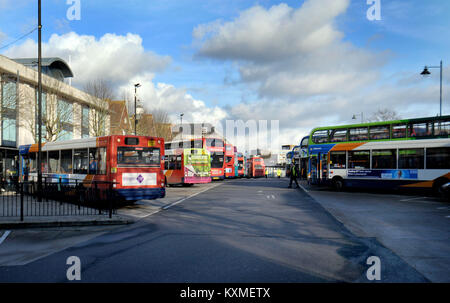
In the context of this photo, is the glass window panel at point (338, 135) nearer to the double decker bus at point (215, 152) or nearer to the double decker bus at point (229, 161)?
the double decker bus at point (215, 152)

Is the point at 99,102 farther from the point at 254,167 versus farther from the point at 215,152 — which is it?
the point at 254,167

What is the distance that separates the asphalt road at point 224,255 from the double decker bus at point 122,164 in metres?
3.47

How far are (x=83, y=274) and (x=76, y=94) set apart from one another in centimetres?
3610

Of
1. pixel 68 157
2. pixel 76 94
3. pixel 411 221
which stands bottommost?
pixel 411 221

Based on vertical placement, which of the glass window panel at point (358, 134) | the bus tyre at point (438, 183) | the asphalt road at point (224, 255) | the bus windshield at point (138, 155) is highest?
the glass window panel at point (358, 134)

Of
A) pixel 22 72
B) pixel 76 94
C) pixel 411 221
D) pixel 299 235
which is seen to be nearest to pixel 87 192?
pixel 299 235

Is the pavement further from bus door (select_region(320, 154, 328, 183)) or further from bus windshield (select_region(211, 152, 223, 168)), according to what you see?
bus windshield (select_region(211, 152, 223, 168))

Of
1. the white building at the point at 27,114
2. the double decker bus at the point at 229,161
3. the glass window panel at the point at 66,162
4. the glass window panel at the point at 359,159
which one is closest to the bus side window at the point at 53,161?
the glass window panel at the point at 66,162

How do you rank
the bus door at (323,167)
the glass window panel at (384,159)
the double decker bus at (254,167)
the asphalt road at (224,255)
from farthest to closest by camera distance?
the double decker bus at (254,167) → the bus door at (323,167) → the glass window panel at (384,159) → the asphalt road at (224,255)

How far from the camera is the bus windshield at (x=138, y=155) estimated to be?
1327 cm

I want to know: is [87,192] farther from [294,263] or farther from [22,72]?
[22,72]

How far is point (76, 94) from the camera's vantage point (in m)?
37.6

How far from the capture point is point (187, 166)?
2714cm
